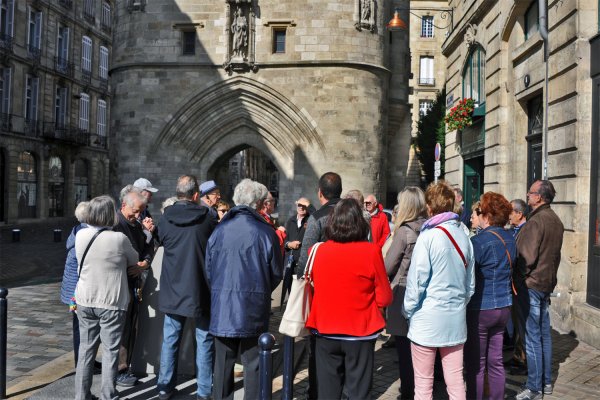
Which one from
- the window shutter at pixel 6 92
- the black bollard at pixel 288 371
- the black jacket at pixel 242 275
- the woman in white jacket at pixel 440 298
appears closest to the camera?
the woman in white jacket at pixel 440 298

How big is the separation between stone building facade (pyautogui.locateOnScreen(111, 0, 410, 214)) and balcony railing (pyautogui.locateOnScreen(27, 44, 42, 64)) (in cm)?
1258

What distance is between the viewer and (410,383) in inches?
176

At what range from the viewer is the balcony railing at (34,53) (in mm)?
27875

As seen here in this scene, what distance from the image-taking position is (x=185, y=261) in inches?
175

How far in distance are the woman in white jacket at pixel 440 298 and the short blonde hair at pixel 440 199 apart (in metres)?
0.14

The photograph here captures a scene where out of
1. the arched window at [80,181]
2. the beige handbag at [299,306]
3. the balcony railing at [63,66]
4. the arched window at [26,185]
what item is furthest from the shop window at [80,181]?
the beige handbag at [299,306]

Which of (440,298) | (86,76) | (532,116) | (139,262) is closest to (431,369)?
(440,298)

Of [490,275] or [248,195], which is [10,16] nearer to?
[248,195]

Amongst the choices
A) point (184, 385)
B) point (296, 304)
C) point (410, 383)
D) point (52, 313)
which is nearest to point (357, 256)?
point (296, 304)

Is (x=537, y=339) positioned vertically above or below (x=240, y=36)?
below

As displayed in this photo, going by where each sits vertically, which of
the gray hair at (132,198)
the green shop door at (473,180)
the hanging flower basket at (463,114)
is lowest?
the gray hair at (132,198)

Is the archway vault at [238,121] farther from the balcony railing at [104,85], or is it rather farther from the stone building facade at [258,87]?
the balcony railing at [104,85]

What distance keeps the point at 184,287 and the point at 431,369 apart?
6.40 ft

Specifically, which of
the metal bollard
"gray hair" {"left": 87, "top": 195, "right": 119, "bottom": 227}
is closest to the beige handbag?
the metal bollard
